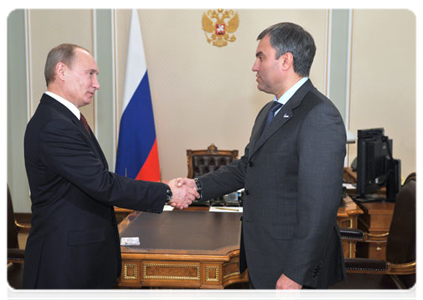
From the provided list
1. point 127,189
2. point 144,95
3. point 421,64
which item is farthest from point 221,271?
point 421,64

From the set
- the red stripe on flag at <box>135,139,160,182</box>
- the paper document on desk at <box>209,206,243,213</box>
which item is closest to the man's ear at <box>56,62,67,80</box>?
the paper document on desk at <box>209,206,243,213</box>

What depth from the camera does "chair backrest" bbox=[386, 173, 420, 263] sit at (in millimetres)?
2113

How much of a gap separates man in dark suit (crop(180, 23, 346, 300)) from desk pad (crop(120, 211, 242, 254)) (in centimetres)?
49

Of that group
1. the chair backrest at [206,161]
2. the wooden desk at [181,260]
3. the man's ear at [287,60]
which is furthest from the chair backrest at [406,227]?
the chair backrest at [206,161]

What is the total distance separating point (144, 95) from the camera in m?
4.70

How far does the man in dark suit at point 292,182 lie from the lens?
1.44 m

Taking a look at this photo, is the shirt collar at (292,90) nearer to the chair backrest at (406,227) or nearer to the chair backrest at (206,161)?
the chair backrest at (406,227)

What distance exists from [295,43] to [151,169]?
328 centimetres

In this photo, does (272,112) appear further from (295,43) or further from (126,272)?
(126,272)

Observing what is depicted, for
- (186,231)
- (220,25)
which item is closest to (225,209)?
(186,231)

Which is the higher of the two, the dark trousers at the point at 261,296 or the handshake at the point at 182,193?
the handshake at the point at 182,193

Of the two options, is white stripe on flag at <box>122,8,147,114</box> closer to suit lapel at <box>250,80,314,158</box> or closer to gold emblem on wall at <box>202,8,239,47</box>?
gold emblem on wall at <box>202,8,239,47</box>

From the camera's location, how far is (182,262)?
82.7 inches

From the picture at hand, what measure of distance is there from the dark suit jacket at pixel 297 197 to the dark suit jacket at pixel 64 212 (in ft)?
1.96
